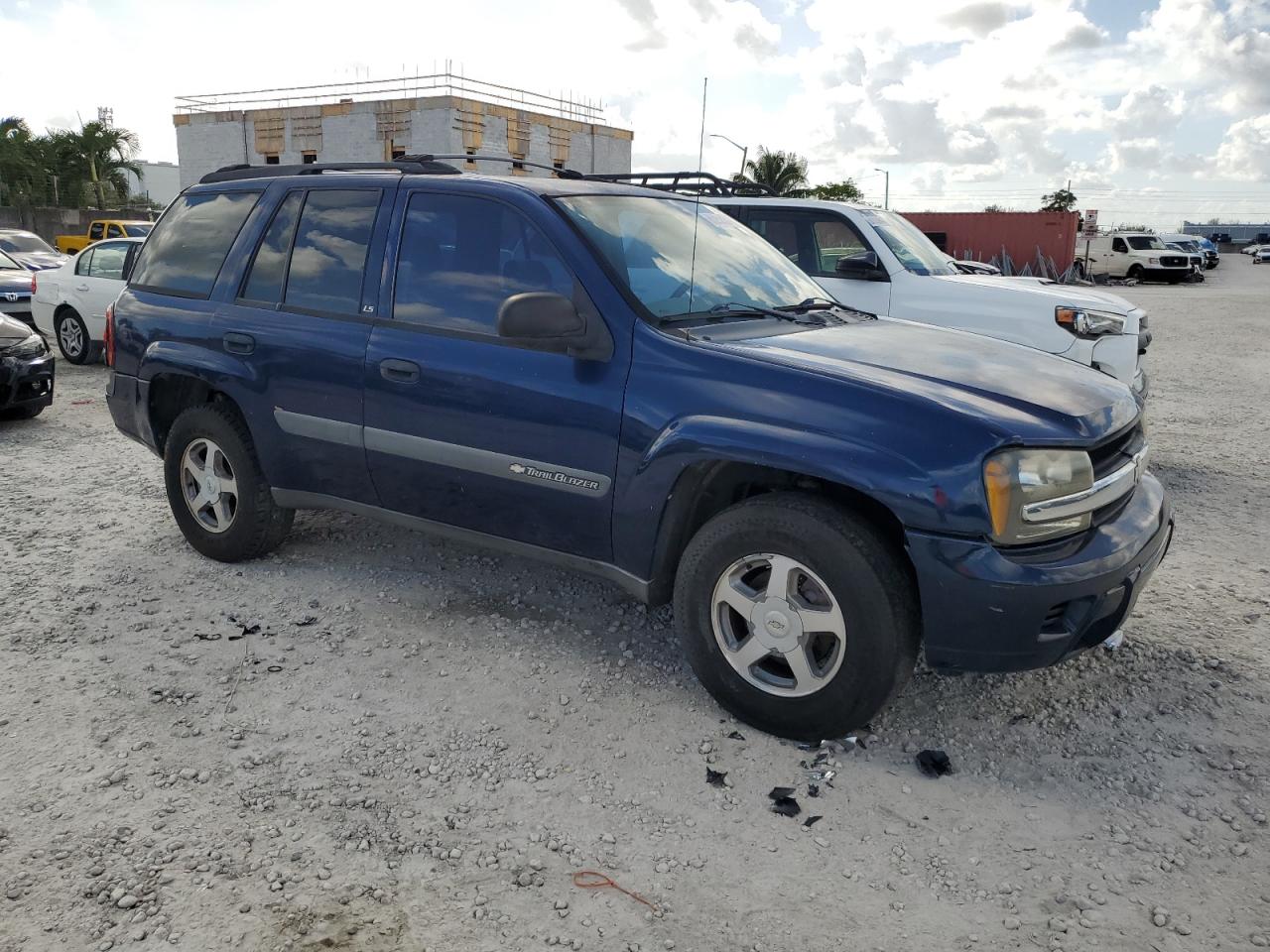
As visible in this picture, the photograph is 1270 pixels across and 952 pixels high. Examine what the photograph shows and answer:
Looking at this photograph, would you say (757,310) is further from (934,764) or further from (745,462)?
(934,764)

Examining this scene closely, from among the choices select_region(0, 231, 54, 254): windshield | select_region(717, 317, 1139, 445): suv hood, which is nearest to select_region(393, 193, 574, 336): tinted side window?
select_region(717, 317, 1139, 445): suv hood

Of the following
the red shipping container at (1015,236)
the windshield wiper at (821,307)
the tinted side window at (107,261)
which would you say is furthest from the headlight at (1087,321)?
the red shipping container at (1015,236)

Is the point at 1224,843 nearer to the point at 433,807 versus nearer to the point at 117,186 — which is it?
the point at 433,807

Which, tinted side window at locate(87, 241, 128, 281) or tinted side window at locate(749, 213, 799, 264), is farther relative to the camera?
tinted side window at locate(87, 241, 128, 281)

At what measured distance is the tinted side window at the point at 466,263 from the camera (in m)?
3.84

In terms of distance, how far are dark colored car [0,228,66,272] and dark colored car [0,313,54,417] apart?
10.8m

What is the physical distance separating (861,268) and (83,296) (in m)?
8.97

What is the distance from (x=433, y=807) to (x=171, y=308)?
3060mm

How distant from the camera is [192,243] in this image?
498 cm

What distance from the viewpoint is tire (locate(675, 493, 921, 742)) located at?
124 inches

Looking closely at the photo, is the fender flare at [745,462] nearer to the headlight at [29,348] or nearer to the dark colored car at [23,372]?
the dark colored car at [23,372]

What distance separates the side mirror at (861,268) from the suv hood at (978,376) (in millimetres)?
3915

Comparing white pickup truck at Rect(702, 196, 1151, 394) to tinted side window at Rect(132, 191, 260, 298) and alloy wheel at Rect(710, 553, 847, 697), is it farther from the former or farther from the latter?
alloy wheel at Rect(710, 553, 847, 697)

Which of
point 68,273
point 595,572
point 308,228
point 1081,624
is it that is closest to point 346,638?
point 595,572
